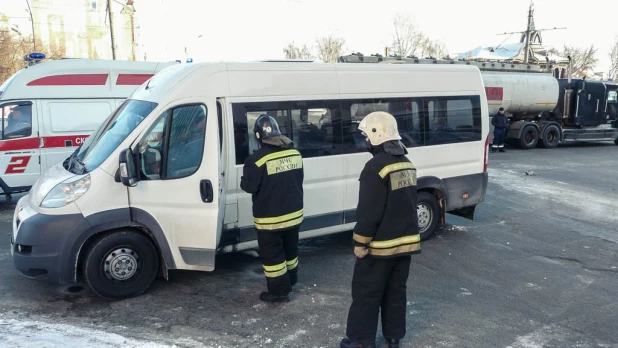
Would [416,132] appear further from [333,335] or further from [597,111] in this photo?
[597,111]

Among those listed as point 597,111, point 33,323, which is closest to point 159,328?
point 33,323

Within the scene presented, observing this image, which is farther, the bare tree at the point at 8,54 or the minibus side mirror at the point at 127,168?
the bare tree at the point at 8,54

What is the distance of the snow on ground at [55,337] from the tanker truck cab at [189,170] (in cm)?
48

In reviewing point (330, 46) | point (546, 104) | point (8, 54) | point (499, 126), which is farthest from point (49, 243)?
point (330, 46)

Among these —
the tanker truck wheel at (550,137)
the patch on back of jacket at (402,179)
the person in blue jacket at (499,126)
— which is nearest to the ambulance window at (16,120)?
the patch on back of jacket at (402,179)

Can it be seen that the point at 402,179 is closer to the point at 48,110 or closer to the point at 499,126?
the point at 48,110

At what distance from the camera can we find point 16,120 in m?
8.47

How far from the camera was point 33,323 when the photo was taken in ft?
13.6

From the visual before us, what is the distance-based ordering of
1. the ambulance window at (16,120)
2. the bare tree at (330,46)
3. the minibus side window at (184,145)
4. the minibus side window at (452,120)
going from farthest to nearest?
the bare tree at (330,46) → the ambulance window at (16,120) → the minibus side window at (452,120) → the minibus side window at (184,145)

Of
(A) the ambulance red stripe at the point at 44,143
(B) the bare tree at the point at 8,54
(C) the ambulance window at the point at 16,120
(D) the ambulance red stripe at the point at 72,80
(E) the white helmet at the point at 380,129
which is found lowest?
(A) the ambulance red stripe at the point at 44,143

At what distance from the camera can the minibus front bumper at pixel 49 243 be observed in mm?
4332

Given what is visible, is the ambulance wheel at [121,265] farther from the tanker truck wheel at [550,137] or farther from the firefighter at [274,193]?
the tanker truck wheel at [550,137]

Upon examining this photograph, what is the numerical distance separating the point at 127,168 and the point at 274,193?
4.42 ft

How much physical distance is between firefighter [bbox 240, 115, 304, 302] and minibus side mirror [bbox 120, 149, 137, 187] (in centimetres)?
100
